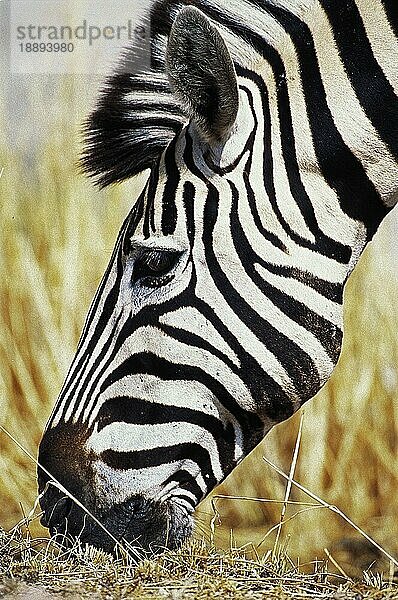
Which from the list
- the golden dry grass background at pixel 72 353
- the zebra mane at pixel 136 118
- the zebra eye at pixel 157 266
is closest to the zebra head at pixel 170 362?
the zebra eye at pixel 157 266

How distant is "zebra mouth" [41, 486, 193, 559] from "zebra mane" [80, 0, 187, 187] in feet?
2.95

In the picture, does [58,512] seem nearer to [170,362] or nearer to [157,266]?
[170,362]

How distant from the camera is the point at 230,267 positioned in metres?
2.24

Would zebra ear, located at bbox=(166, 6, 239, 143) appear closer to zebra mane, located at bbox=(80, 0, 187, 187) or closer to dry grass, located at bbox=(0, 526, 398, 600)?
zebra mane, located at bbox=(80, 0, 187, 187)

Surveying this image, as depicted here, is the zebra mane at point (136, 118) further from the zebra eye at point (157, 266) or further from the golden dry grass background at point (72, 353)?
the golden dry grass background at point (72, 353)

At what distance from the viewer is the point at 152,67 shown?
2.57m

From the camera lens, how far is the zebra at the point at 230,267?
88.4 inches

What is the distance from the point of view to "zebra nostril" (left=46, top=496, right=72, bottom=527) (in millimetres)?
2352

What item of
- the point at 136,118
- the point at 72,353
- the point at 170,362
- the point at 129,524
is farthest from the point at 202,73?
the point at 72,353

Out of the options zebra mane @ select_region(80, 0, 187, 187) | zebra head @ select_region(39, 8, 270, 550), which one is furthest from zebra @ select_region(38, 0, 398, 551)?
zebra mane @ select_region(80, 0, 187, 187)

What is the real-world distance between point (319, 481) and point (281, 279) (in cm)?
192

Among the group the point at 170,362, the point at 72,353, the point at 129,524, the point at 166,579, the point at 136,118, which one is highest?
the point at 136,118

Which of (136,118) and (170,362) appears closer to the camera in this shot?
(170,362)

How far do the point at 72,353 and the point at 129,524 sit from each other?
78.3 inches
